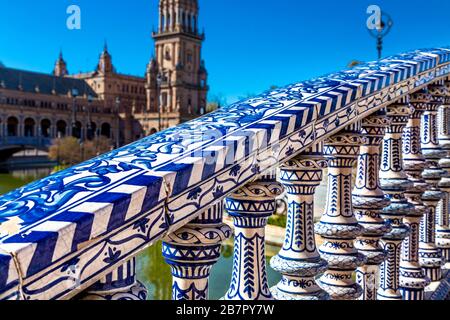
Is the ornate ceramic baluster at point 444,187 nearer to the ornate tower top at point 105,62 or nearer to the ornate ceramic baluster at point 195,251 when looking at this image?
the ornate ceramic baluster at point 195,251

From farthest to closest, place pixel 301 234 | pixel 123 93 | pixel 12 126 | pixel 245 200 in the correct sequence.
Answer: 1. pixel 123 93
2. pixel 12 126
3. pixel 301 234
4. pixel 245 200

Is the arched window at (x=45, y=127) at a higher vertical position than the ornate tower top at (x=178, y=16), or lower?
lower

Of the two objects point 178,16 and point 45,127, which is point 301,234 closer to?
point 45,127

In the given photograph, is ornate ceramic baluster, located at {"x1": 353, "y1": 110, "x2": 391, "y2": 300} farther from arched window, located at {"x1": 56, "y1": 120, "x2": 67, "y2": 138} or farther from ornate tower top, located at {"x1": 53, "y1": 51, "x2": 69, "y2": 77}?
ornate tower top, located at {"x1": 53, "y1": 51, "x2": 69, "y2": 77}

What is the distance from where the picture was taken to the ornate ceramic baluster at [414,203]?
10.6ft

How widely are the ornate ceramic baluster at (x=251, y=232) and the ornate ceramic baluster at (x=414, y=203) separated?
1770 millimetres

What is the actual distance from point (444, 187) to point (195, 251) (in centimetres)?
308

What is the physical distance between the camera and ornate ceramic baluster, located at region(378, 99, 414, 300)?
114 inches

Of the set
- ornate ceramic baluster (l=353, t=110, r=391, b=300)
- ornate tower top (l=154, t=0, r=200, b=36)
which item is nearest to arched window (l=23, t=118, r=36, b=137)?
ornate tower top (l=154, t=0, r=200, b=36)

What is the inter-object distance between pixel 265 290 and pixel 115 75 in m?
64.2

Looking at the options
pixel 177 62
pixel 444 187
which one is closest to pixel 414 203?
pixel 444 187

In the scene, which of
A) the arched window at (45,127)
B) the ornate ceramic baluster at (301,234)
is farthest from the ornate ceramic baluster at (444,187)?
the arched window at (45,127)

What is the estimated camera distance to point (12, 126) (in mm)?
50844

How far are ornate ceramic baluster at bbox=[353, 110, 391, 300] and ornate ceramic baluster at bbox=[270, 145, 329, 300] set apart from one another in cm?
67
